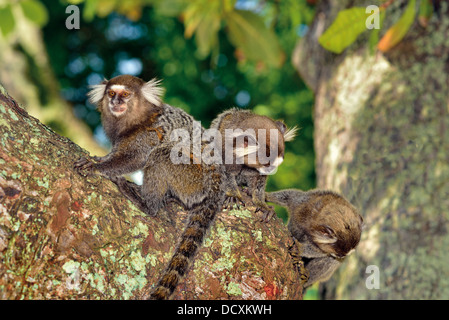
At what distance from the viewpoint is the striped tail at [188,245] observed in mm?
2699

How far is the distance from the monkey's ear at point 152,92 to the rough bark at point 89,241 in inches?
42.8

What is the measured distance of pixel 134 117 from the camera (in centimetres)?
402

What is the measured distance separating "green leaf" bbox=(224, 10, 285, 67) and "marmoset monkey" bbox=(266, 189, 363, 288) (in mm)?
1558

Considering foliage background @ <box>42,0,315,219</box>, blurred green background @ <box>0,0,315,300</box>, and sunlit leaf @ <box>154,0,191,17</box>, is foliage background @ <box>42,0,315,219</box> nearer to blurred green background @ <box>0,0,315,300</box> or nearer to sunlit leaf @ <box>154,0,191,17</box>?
blurred green background @ <box>0,0,315,300</box>

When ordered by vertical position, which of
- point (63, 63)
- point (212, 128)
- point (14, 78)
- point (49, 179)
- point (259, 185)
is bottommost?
point (49, 179)

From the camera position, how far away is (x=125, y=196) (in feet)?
10.4

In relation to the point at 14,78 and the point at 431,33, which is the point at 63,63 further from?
the point at 431,33

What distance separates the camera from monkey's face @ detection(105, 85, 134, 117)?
157 inches

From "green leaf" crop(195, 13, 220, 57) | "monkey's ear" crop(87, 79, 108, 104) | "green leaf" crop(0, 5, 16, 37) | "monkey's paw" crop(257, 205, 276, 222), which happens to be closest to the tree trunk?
"monkey's paw" crop(257, 205, 276, 222)

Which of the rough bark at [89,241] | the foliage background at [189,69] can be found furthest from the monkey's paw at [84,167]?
the foliage background at [189,69]

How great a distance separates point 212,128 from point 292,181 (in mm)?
5019

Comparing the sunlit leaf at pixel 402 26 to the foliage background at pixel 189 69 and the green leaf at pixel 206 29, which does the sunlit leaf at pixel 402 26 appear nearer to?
the green leaf at pixel 206 29

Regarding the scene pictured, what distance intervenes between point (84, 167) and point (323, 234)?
1869 mm
